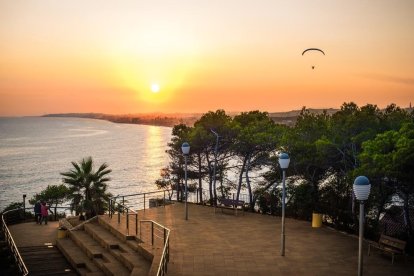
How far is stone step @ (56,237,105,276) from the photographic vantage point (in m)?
14.4

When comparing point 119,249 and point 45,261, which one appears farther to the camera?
point 45,261

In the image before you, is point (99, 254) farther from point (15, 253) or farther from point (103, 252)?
point (15, 253)

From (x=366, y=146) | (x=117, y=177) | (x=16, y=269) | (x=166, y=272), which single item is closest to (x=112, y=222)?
(x=16, y=269)

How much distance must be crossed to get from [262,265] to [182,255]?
2574 millimetres

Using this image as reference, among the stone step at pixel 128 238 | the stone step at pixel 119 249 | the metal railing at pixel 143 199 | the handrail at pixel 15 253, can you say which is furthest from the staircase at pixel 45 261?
the metal railing at pixel 143 199

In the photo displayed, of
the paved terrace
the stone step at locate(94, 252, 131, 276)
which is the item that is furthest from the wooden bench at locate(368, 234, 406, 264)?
the stone step at locate(94, 252, 131, 276)

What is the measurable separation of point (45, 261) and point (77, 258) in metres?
1.48

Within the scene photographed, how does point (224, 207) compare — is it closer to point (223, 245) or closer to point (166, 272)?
point (223, 245)

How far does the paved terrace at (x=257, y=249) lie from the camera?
12172 mm

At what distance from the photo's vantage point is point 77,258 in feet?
50.8

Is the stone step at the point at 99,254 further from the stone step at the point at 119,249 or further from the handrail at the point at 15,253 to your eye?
the handrail at the point at 15,253

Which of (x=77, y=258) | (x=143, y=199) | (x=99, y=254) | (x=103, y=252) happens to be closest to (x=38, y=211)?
(x=77, y=258)

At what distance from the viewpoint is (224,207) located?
21156 mm

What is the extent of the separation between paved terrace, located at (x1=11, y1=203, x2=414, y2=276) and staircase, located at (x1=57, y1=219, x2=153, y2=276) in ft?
2.57
